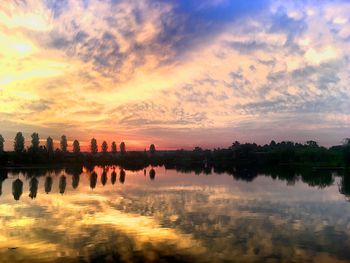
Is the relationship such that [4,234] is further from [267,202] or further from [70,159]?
[70,159]

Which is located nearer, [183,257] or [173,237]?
[183,257]

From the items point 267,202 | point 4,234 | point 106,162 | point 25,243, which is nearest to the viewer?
point 25,243

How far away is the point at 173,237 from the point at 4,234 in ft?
32.2

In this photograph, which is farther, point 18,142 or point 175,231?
point 18,142

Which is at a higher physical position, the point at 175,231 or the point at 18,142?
the point at 18,142

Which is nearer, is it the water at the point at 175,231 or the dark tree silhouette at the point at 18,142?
the water at the point at 175,231

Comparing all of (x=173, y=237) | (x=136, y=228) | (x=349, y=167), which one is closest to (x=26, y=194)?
(x=136, y=228)

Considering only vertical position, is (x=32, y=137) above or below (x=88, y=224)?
above

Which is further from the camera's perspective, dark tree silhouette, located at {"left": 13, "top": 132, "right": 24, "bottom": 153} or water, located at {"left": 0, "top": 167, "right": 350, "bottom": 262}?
dark tree silhouette, located at {"left": 13, "top": 132, "right": 24, "bottom": 153}

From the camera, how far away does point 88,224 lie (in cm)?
2514

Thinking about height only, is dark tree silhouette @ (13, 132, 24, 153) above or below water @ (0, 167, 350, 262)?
above

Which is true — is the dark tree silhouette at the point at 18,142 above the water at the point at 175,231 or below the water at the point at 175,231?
above

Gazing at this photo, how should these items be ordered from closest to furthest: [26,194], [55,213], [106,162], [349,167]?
[55,213], [26,194], [349,167], [106,162]

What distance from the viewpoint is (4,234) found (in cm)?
2217
